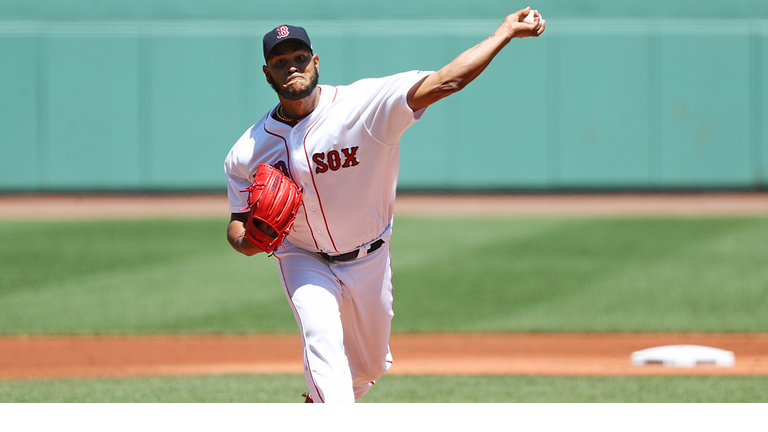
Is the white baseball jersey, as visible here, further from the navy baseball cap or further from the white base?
the white base

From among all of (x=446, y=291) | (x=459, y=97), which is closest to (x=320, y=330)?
(x=446, y=291)

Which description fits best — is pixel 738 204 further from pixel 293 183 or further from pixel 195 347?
pixel 293 183

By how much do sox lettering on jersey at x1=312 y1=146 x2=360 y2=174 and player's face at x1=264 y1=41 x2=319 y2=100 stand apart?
282 millimetres

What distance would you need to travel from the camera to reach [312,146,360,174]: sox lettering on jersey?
3.77 m

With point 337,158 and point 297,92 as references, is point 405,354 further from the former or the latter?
point 297,92

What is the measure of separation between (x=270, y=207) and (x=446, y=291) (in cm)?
672

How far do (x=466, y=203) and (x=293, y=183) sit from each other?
48.2 ft

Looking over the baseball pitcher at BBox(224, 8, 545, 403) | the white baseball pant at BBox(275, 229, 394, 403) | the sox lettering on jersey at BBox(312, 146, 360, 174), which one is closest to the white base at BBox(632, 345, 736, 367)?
the white baseball pant at BBox(275, 229, 394, 403)

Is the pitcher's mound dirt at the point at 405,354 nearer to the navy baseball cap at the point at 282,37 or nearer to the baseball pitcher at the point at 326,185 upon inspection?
the baseball pitcher at the point at 326,185

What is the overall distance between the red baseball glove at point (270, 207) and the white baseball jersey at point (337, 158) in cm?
14

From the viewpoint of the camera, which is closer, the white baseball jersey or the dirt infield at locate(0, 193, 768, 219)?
the white baseball jersey

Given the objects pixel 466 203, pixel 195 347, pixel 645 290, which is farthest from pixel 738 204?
pixel 195 347

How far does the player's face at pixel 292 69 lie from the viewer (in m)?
3.74

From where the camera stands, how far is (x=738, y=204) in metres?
17.5
